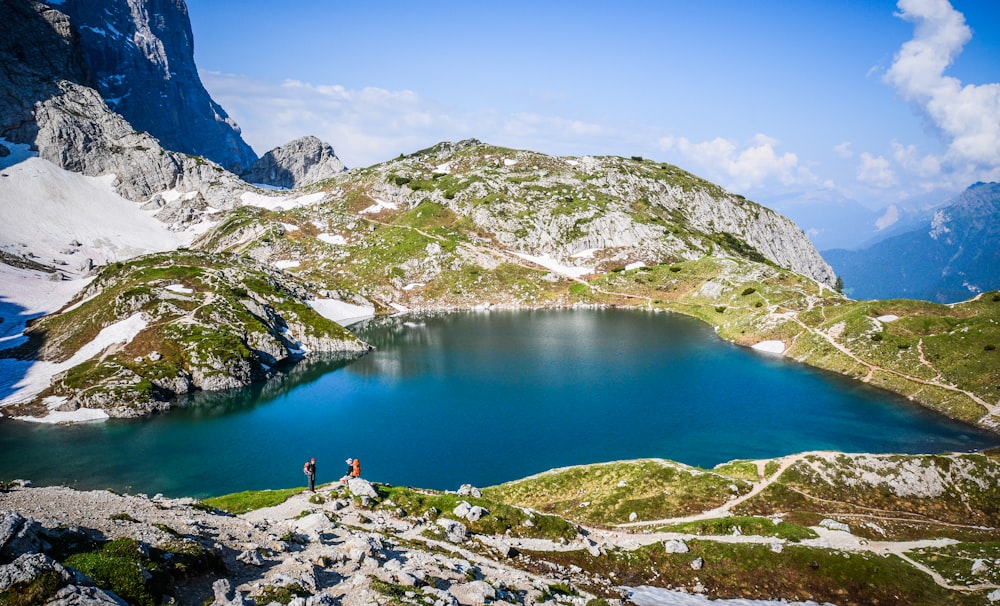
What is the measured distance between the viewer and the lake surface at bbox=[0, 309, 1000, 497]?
62250 millimetres

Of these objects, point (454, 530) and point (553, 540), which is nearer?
point (454, 530)

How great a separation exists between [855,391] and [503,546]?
82551 mm

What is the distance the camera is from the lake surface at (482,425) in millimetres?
62250

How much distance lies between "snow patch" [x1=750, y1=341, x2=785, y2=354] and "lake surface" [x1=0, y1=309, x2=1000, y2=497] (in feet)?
16.1

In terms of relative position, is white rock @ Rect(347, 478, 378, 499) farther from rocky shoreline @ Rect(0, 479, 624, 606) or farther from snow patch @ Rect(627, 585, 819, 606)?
snow patch @ Rect(627, 585, 819, 606)

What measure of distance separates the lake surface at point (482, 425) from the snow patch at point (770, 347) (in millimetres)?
4916

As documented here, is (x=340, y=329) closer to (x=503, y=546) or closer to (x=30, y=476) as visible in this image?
(x=30, y=476)

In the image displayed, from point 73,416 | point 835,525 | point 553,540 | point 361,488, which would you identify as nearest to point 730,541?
point 835,525

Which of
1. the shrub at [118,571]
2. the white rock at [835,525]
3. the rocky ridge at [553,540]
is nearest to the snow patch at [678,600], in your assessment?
the rocky ridge at [553,540]

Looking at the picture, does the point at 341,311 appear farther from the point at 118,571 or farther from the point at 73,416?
the point at 118,571

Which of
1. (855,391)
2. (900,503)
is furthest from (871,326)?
(900,503)

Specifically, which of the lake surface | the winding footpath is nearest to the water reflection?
the lake surface

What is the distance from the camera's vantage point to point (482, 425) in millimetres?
73500

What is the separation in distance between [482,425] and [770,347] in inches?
3103
